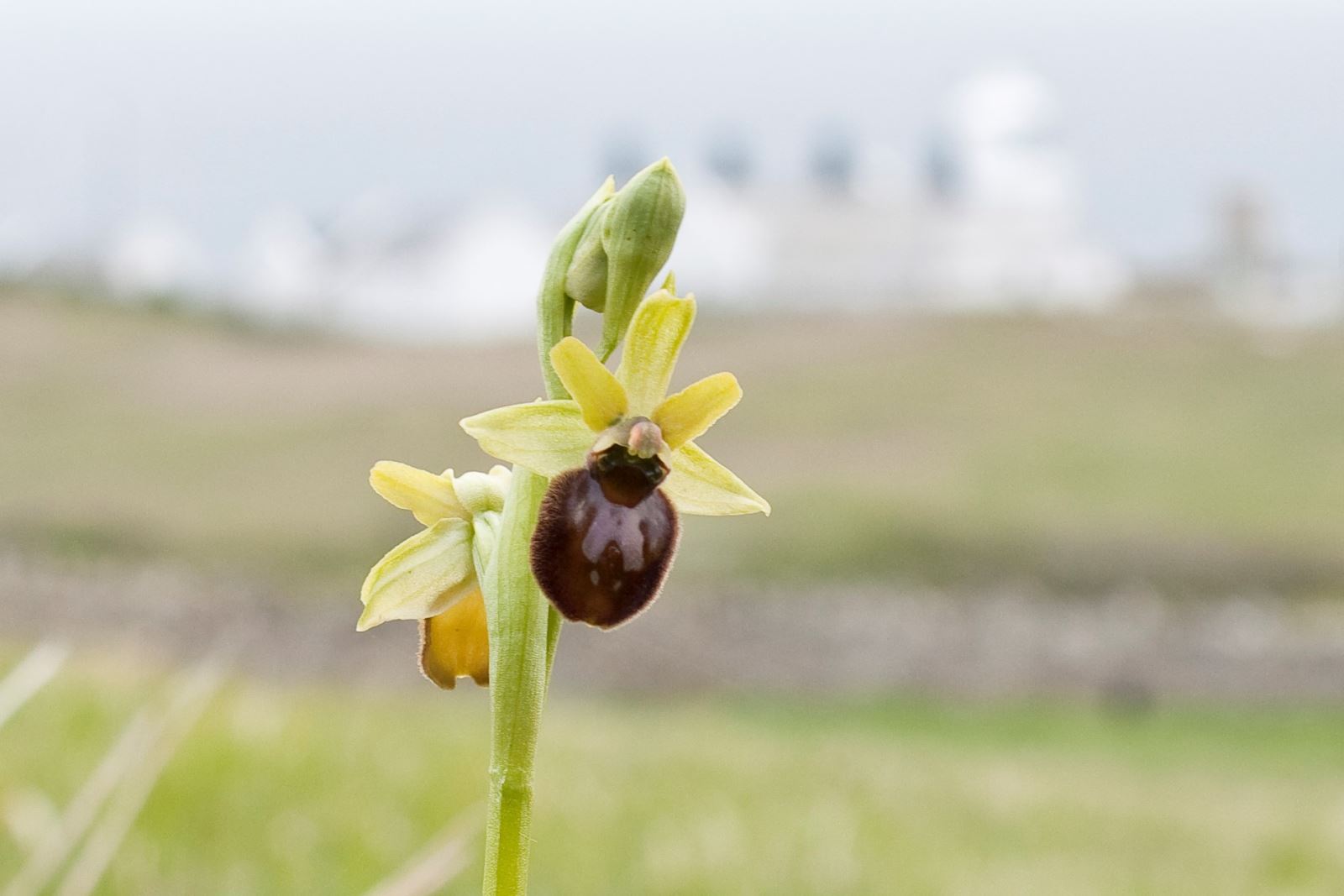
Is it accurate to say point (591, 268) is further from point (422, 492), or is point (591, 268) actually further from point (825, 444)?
point (825, 444)

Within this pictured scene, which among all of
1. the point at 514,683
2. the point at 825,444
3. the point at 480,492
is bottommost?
the point at 514,683

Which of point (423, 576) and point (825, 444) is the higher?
point (825, 444)

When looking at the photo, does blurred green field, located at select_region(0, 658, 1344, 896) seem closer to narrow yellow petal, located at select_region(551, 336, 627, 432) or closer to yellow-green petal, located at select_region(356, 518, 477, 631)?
yellow-green petal, located at select_region(356, 518, 477, 631)

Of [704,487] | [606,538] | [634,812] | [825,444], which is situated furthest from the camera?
[825,444]

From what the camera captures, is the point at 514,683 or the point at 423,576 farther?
the point at 423,576

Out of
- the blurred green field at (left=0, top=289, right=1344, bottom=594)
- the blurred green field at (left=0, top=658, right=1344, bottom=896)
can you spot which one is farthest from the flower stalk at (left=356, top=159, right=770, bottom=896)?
the blurred green field at (left=0, top=289, right=1344, bottom=594)

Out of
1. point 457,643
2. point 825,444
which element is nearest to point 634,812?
point 457,643

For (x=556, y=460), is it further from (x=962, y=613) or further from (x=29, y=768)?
(x=962, y=613)

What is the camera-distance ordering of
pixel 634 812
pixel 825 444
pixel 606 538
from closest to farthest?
pixel 606 538 < pixel 634 812 < pixel 825 444
